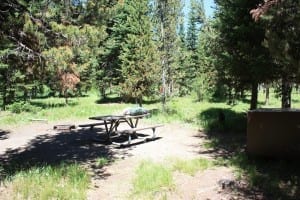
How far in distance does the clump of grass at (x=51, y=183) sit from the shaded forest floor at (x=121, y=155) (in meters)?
0.22

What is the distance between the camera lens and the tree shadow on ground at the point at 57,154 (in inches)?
354

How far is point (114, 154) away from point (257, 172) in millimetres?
4158

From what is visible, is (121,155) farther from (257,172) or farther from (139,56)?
(139,56)

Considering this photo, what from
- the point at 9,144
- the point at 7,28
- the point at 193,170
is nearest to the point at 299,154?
the point at 193,170

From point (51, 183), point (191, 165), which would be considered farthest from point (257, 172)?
point (51, 183)

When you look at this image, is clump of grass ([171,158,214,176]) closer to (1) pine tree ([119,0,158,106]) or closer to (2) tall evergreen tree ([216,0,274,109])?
(2) tall evergreen tree ([216,0,274,109])

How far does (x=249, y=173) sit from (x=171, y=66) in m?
22.6

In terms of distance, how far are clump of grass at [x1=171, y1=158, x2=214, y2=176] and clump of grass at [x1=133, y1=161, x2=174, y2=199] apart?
336 mm

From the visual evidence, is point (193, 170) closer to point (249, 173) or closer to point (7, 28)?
point (249, 173)

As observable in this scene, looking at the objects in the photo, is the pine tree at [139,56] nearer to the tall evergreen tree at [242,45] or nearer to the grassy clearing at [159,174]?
the tall evergreen tree at [242,45]

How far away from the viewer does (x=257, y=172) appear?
8180 mm

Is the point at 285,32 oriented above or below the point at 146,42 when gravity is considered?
below

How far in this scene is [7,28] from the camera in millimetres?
9141

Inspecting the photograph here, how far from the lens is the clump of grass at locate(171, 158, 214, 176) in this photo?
332 inches
